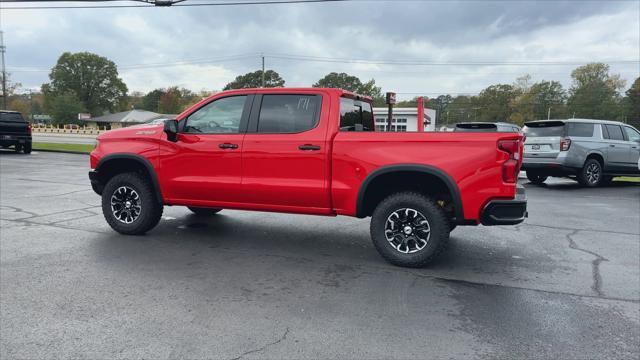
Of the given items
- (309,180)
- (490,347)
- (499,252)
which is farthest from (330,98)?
(490,347)

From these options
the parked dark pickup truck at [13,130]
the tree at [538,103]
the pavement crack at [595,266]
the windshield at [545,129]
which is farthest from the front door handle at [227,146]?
the tree at [538,103]

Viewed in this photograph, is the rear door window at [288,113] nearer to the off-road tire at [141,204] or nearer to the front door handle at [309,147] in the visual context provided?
the front door handle at [309,147]

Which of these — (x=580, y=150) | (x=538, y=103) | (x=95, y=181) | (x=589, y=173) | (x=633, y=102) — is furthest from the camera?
(x=538, y=103)

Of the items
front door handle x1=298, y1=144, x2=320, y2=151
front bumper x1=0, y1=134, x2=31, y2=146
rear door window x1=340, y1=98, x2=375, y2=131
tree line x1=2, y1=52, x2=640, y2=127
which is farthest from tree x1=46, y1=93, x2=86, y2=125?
front door handle x1=298, y1=144, x2=320, y2=151

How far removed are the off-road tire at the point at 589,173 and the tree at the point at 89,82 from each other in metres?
102

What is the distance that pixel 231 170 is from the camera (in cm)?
568

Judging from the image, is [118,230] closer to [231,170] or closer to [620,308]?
[231,170]

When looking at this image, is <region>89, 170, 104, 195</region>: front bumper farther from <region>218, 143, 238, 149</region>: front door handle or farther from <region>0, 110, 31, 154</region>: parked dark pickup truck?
<region>0, 110, 31, 154</region>: parked dark pickup truck

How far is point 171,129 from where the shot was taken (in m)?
5.85

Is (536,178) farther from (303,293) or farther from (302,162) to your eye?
(303,293)

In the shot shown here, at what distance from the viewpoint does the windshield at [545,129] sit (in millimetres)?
12375

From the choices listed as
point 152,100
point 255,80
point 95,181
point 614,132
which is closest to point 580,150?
point 614,132

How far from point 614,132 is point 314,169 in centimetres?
1178

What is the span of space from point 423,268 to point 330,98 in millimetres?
2235
